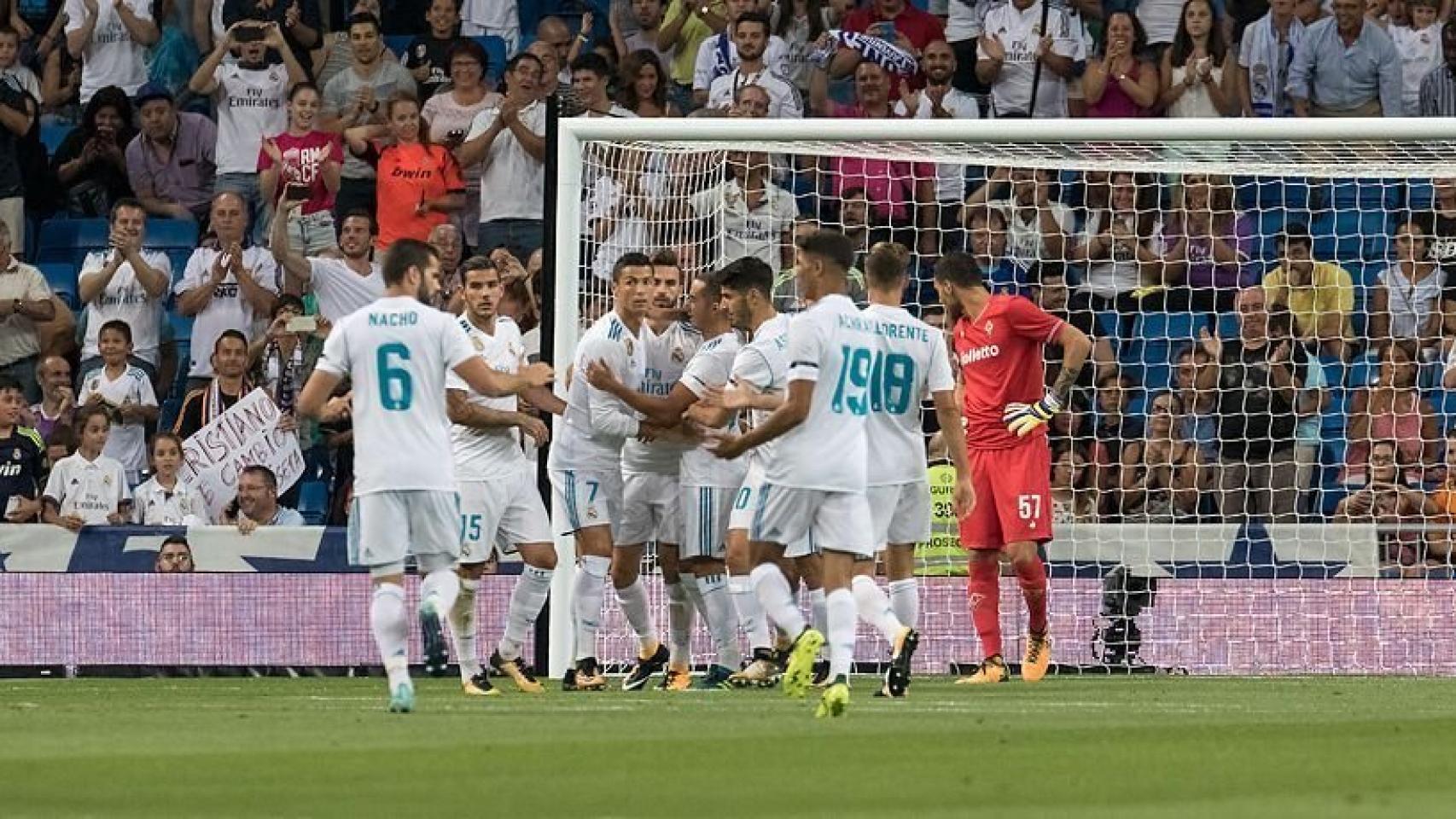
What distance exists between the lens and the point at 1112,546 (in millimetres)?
17375

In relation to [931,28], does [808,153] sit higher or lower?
lower

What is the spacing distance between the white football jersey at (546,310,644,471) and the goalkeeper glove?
213 cm

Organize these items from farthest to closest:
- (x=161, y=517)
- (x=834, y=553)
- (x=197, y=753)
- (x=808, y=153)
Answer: (x=161, y=517) < (x=808, y=153) < (x=834, y=553) < (x=197, y=753)

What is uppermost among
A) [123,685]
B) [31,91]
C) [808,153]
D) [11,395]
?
[31,91]

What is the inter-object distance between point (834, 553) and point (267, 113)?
37.2ft

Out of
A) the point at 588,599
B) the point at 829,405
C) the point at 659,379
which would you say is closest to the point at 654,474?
the point at 659,379

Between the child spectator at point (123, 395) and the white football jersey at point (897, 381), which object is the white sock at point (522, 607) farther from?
the child spectator at point (123, 395)

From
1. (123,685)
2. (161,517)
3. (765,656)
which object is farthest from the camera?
(161,517)

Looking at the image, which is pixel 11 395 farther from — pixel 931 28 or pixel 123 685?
pixel 931 28

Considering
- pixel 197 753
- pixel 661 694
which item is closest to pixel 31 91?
pixel 661 694

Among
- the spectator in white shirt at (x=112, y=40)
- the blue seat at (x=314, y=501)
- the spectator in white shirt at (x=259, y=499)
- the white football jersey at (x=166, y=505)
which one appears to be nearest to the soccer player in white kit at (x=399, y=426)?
the spectator in white shirt at (x=259, y=499)

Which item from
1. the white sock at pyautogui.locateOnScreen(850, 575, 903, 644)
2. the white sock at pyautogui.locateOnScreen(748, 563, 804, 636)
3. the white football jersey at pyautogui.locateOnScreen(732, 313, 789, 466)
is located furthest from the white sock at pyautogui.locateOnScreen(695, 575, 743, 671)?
the white sock at pyautogui.locateOnScreen(850, 575, 903, 644)

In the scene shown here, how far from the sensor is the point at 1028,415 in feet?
49.0

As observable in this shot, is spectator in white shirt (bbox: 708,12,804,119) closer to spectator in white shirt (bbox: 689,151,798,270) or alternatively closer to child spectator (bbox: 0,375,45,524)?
spectator in white shirt (bbox: 689,151,798,270)
